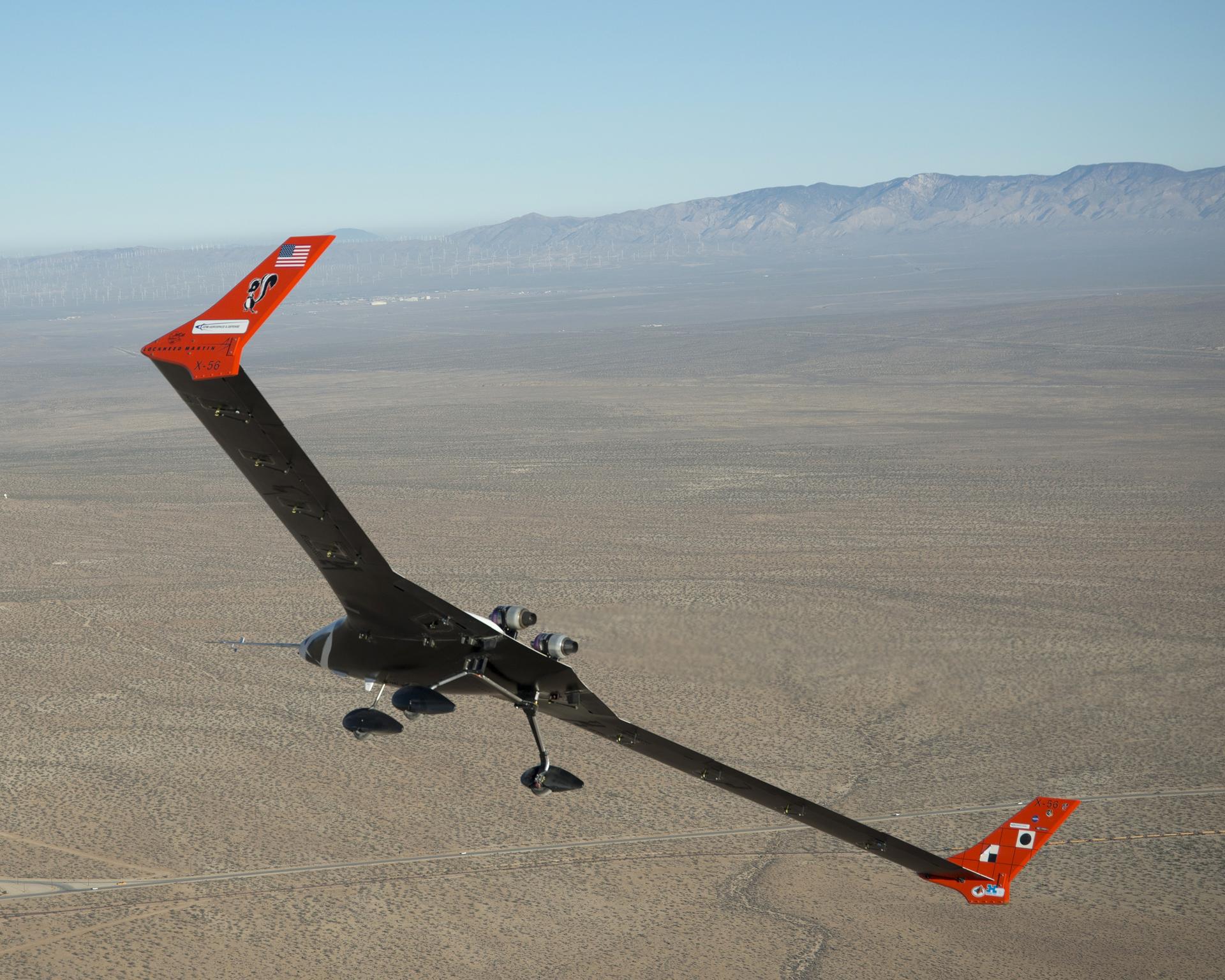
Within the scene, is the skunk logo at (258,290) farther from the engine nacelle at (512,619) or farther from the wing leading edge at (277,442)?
the engine nacelle at (512,619)

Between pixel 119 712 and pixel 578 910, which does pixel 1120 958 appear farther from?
pixel 119 712

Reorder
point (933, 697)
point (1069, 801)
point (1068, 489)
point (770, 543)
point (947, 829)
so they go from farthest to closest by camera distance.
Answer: point (1068, 489) < point (770, 543) < point (933, 697) < point (947, 829) < point (1069, 801)

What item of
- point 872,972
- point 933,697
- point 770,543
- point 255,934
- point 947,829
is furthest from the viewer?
point 770,543

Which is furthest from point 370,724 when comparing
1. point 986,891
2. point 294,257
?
point 986,891

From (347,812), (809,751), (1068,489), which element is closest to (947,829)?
(809,751)

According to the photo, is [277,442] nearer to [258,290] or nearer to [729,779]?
[258,290]

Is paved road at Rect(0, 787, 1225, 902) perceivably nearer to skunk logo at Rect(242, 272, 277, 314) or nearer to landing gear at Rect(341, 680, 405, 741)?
landing gear at Rect(341, 680, 405, 741)
